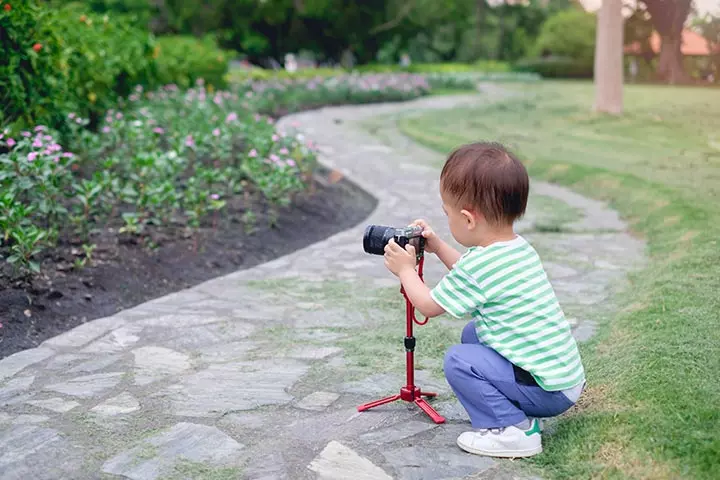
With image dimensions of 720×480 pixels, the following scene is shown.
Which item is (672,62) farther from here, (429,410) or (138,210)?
(429,410)

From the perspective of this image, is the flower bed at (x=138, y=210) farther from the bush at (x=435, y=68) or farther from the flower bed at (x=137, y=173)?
the bush at (x=435, y=68)

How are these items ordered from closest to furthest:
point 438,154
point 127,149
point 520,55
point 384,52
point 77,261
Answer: point 77,261 < point 127,149 < point 438,154 < point 384,52 < point 520,55

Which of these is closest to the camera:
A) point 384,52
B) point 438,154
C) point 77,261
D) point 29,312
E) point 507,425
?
point 507,425

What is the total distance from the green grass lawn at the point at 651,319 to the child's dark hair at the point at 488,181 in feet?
2.59

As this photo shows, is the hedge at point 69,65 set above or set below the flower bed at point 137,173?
above

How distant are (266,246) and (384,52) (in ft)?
89.0

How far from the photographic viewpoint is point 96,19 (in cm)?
950

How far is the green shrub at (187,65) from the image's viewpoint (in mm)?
11000

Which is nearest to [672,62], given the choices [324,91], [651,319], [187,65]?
[324,91]

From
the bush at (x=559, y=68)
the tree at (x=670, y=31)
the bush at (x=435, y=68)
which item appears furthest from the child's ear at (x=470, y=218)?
the bush at (x=559, y=68)

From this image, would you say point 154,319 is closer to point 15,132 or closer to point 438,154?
point 15,132

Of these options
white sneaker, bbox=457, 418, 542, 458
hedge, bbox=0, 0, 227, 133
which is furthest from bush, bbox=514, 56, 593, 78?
white sneaker, bbox=457, 418, 542, 458

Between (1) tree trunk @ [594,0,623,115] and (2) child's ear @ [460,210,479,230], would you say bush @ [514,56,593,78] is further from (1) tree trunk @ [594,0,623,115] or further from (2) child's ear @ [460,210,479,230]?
(2) child's ear @ [460,210,479,230]

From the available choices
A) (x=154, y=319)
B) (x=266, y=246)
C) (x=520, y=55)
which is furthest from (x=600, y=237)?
(x=520, y=55)
